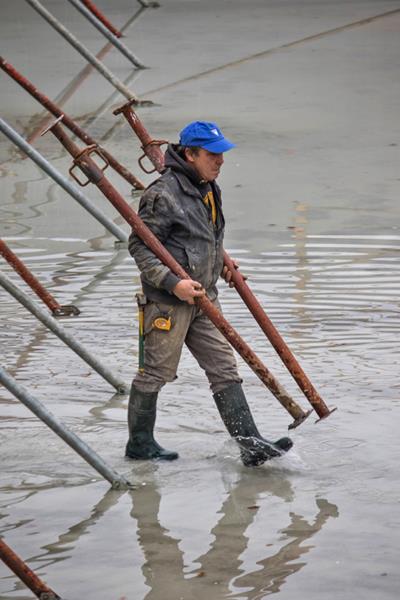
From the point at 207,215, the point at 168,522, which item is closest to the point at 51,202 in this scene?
the point at 207,215

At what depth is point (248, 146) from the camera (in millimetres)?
13359

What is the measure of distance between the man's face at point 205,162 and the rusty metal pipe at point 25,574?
2176 millimetres

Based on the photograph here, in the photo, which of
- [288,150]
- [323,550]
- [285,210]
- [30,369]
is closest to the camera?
[323,550]

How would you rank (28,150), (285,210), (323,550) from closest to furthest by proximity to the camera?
(323,550)
(28,150)
(285,210)

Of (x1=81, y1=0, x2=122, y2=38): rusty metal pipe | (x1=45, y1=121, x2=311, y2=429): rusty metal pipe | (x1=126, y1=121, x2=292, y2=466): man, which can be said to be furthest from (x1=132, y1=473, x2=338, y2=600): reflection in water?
(x1=81, y1=0, x2=122, y2=38): rusty metal pipe

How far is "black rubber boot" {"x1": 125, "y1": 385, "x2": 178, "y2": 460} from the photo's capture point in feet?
21.9

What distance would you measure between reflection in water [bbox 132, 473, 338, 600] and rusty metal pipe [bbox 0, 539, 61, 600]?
0.38m

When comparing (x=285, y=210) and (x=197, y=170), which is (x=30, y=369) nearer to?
(x=197, y=170)

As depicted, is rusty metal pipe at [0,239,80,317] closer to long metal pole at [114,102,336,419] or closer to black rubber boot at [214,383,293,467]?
long metal pole at [114,102,336,419]

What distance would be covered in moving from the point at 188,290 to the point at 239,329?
2557 mm

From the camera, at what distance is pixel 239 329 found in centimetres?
884

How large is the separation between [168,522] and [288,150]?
25.1ft

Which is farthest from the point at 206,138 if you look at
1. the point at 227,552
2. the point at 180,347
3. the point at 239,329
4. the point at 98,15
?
the point at 98,15

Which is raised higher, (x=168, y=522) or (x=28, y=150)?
(x=28, y=150)
